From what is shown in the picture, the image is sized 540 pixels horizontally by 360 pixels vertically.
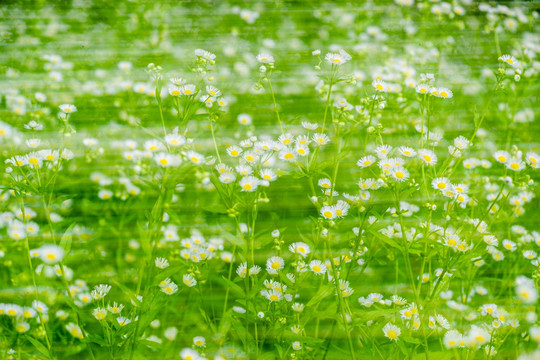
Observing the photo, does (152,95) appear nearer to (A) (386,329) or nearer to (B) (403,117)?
(B) (403,117)

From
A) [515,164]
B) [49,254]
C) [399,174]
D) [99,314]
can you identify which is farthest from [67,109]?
[515,164]

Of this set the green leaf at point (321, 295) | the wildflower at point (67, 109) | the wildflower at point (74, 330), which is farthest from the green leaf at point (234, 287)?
the wildflower at point (67, 109)

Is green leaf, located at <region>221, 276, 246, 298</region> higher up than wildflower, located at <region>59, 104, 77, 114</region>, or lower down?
lower down

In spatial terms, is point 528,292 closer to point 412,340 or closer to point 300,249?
point 412,340

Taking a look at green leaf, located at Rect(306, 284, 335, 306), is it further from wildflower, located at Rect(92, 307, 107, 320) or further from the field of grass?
wildflower, located at Rect(92, 307, 107, 320)

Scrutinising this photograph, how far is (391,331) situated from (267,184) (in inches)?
13.9

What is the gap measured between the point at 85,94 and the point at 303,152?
1.04 metres

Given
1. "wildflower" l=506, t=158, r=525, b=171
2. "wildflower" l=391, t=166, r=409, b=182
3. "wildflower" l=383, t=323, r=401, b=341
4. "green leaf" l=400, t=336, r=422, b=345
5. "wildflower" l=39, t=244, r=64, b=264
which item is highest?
"wildflower" l=391, t=166, r=409, b=182

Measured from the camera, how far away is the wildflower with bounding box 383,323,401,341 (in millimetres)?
885

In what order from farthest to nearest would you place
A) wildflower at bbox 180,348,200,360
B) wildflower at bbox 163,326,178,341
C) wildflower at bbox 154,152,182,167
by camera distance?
wildflower at bbox 163,326,178,341 → wildflower at bbox 180,348,200,360 → wildflower at bbox 154,152,182,167

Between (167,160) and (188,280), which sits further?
(188,280)

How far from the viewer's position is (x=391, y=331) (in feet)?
2.92

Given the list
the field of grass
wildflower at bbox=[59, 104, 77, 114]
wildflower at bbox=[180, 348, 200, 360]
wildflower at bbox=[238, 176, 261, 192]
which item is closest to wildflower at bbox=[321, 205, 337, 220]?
the field of grass

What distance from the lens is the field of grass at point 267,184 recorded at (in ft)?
2.85
